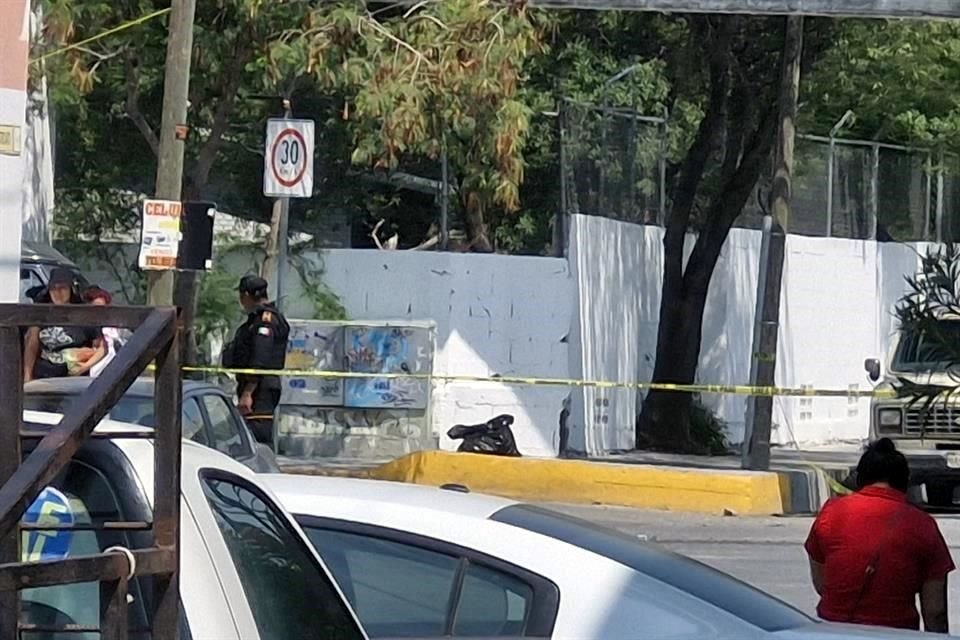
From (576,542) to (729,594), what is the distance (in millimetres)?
606

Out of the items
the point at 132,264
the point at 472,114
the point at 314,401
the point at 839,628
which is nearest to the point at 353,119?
the point at 472,114

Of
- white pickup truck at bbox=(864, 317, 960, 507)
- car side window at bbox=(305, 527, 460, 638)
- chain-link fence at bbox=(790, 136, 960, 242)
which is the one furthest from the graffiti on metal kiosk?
car side window at bbox=(305, 527, 460, 638)

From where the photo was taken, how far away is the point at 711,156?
81.7 ft

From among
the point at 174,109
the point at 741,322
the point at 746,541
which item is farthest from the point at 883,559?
the point at 741,322

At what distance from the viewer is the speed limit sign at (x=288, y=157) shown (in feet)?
52.3

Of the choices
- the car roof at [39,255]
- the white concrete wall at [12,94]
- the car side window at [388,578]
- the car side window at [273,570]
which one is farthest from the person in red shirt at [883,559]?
the car roof at [39,255]

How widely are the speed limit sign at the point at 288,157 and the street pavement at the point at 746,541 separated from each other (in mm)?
3957

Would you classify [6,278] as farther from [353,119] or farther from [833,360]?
[833,360]

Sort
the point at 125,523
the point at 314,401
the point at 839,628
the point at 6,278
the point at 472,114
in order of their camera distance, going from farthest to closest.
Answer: the point at 314,401 → the point at 472,114 → the point at 6,278 → the point at 839,628 → the point at 125,523

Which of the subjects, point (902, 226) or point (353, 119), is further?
point (902, 226)

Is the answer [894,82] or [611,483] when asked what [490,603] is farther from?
[894,82]

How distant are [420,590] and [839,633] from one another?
55.9 inches

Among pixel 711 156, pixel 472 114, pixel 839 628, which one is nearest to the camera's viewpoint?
pixel 839 628

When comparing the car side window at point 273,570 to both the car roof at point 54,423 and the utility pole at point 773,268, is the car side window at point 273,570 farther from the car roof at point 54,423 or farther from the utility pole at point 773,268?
the utility pole at point 773,268
